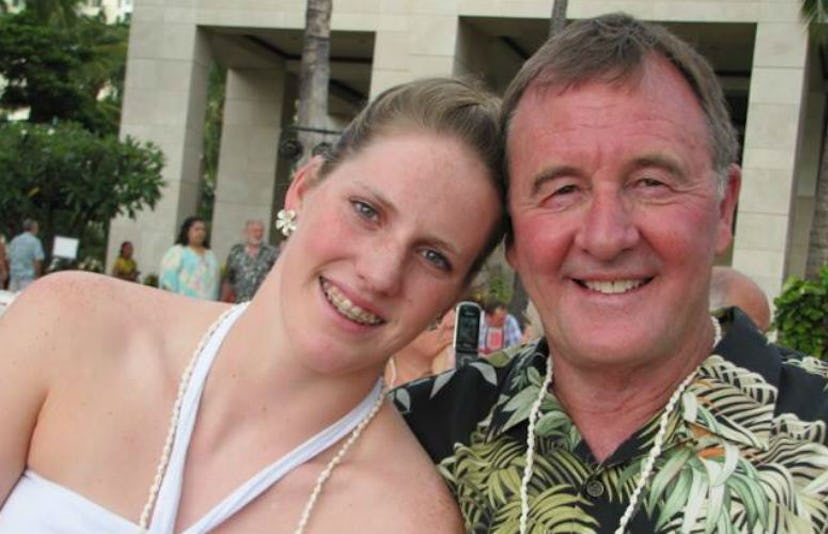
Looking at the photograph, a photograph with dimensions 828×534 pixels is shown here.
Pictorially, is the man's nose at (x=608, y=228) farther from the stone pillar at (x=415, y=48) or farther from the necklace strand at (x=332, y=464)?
the stone pillar at (x=415, y=48)

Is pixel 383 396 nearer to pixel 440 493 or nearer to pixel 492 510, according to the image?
pixel 440 493

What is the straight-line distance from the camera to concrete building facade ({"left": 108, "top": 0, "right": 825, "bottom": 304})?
65.6ft

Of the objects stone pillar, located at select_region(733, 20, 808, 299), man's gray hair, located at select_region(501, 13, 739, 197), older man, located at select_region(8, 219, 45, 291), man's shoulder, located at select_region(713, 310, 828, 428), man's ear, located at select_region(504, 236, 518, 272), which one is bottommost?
older man, located at select_region(8, 219, 45, 291)

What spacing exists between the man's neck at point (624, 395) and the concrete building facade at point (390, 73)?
17.8 meters

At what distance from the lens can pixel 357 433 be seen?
2941mm

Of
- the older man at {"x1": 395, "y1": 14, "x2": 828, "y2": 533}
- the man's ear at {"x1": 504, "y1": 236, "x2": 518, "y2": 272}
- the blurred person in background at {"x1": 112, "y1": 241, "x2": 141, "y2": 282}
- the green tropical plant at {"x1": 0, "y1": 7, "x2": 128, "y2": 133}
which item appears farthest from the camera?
the green tropical plant at {"x1": 0, "y1": 7, "x2": 128, "y2": 133}

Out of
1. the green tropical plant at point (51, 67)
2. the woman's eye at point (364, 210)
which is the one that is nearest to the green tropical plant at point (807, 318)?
the woman's eye at point (364, 210)

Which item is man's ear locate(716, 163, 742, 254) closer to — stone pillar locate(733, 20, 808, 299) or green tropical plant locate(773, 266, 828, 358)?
green tropical plant locate(773, 266, 828, 358)

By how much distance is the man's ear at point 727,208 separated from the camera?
2711 mm

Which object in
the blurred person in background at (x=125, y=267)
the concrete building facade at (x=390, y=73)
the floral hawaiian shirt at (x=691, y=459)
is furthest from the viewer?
the concrete building facade at (x=390, y=73)

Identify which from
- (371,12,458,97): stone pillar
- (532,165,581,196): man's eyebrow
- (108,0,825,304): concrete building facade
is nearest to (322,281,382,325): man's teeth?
(532,165,581,196): man's eyebrow

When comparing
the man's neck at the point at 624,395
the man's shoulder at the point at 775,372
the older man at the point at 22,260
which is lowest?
the older man at the point at 22,260

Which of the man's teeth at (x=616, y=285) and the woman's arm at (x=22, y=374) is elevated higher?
the man's teeth at (x=616, y=285)

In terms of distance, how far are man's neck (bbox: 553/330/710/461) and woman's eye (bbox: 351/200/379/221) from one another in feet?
2.15
